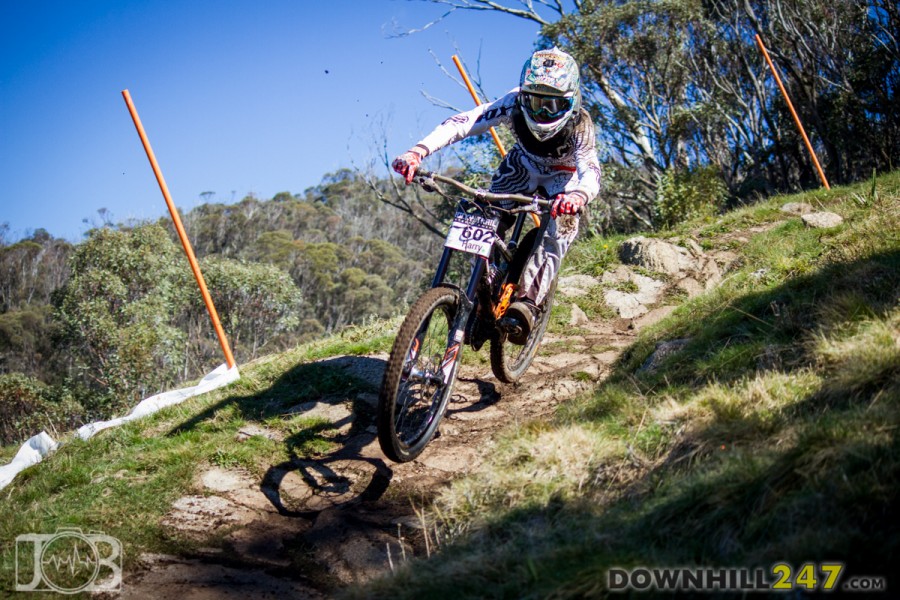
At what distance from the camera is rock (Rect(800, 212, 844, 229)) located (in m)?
8.34

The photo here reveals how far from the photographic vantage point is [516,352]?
668cm

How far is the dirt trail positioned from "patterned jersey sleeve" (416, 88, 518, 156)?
218cm

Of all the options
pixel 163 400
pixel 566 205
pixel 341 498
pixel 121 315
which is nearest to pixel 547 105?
pixel 566 205

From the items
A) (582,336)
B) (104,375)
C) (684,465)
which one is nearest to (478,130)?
(582,336)

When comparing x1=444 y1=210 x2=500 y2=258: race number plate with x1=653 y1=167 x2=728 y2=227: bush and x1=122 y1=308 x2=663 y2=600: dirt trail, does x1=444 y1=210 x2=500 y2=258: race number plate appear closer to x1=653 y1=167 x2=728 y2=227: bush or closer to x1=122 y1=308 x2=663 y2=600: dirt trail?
x1=122 y1=308 x2=663 y2=600: dirt trail

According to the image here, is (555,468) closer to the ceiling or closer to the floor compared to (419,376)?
closer to the floor

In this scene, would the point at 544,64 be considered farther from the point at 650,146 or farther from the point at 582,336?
the point at 650,146

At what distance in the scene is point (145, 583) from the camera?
3.67 metres

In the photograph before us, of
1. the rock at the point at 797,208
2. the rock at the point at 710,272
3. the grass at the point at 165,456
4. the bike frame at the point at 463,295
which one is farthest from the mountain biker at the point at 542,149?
the rock at the point at 797,208

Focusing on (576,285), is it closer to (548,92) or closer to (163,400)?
(548,92)

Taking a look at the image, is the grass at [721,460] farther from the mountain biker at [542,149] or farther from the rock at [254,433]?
the rock at [254,433]

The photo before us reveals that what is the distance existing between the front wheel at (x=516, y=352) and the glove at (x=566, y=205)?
1088 mm

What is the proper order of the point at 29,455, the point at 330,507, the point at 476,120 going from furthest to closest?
the point at 29,455, the point at 476,120, the point at 330,507

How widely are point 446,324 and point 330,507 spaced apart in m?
1.44
